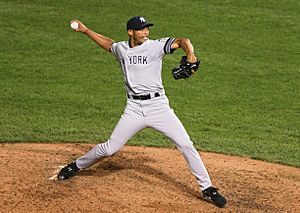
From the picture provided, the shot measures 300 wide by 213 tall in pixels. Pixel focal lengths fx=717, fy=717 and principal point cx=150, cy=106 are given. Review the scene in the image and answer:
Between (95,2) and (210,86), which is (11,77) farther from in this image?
(95,2)

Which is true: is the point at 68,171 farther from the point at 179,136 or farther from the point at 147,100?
the point at 179,136

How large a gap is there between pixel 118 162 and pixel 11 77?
15.9 ft

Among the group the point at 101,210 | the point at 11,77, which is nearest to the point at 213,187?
the point at 101,210

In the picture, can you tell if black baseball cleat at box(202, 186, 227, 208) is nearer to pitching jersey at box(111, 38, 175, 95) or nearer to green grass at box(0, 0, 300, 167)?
pitching jersey at box(111, 38, 175, 95)

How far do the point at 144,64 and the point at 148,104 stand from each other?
45cm

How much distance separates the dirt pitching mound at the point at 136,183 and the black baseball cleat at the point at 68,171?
2.6 inches

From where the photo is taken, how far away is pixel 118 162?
9.33m

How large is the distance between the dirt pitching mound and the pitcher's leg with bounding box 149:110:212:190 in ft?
1.17

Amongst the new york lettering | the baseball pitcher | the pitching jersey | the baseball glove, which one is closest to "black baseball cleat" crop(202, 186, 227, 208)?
the baseball pitcher

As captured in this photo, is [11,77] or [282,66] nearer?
[11,77]

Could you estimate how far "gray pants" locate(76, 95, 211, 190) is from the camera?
307 inches

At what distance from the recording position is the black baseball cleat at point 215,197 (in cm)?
783

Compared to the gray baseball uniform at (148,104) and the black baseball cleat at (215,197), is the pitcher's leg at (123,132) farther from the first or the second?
the black baseball cleat at (215,197)

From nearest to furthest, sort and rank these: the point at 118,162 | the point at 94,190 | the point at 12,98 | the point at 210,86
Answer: the point at 94,190 < the point at 118,162 < the point at 12,98 < the point at 210,86
